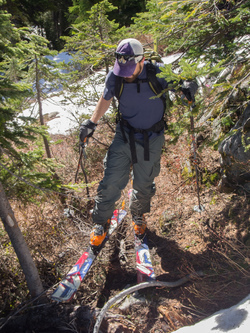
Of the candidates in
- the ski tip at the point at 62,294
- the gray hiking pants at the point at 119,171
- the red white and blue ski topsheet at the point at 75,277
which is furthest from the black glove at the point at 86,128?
the ski tip at the point at 62,294

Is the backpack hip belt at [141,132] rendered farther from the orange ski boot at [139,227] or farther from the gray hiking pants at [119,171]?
the orange ski boot at [139,227]

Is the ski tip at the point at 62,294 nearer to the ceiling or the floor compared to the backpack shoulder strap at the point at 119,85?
nearer to the floor

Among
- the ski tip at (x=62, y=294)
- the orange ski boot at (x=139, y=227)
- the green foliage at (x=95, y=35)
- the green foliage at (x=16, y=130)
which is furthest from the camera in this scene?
the green foliage at (x=95, y=35)

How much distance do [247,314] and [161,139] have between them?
2521mm

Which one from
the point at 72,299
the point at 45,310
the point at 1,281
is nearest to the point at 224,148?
the point at 72,299

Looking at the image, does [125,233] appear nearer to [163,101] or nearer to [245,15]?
[163,101]

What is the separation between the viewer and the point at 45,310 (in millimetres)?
3607

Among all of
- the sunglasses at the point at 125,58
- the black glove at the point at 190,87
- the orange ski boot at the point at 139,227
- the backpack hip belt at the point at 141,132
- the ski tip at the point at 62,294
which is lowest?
the ski tip at the point at 62,294

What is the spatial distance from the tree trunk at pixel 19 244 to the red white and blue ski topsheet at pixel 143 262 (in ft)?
4.90

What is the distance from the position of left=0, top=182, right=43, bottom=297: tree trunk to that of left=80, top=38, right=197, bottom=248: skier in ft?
3.39

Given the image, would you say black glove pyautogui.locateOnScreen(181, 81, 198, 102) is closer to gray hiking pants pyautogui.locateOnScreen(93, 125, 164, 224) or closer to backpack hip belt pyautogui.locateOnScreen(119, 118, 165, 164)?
backpack hip belt pyautogui.locateOnScreen(119, 118, 165, 164)

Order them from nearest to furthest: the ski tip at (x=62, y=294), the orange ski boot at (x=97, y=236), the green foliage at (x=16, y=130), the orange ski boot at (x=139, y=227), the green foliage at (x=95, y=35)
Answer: the green foliage at (x=16, y=130) → the ski tip at (x=62, y=294) → the orange ski boot at (x=97, y=236) → the orange ski boot at (x=139, y=227) → the green foliage at (x=95, y=35)

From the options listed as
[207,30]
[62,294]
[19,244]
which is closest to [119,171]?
[19,244]

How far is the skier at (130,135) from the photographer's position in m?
3.61
